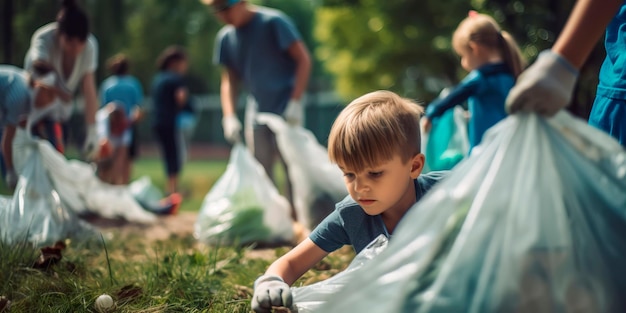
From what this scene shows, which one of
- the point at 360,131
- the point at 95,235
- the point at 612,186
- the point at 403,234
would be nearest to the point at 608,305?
the point at 612,186

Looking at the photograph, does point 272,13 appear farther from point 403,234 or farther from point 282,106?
point 403,234

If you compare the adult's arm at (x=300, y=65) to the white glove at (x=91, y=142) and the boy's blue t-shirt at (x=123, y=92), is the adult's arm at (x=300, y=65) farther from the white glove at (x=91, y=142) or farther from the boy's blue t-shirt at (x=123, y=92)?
the boy's blue t-shirt at (x=123, y=92)

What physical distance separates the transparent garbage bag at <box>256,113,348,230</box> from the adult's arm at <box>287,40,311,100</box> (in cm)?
28

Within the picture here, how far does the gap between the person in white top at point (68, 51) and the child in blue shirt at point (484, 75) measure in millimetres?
1999

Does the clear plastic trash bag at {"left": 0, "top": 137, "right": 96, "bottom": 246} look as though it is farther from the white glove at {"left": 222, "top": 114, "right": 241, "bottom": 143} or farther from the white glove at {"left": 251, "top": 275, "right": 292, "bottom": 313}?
the white glove at {"left": 251, "top": 275, "right": 292, "bottom": 313}

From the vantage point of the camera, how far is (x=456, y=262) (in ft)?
5.76

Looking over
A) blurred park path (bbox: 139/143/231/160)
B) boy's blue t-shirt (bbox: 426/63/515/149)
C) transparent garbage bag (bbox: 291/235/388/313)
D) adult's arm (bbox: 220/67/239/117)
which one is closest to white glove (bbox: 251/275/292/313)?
transparent garbage bag (bbox: 291/235/388/313)

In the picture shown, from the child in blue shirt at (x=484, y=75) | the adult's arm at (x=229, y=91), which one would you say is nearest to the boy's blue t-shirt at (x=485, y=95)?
the child in blue shirt at (x=484, y=75)

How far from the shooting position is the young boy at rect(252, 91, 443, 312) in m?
2.23

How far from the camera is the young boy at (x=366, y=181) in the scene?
2227 millimetres

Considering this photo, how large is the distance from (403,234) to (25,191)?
2967 millimetres

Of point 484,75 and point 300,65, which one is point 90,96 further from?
point 484,75

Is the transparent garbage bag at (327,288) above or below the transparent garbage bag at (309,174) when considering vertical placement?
above

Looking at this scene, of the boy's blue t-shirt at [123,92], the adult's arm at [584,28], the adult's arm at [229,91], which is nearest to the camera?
the adult's arm at [584,28]
